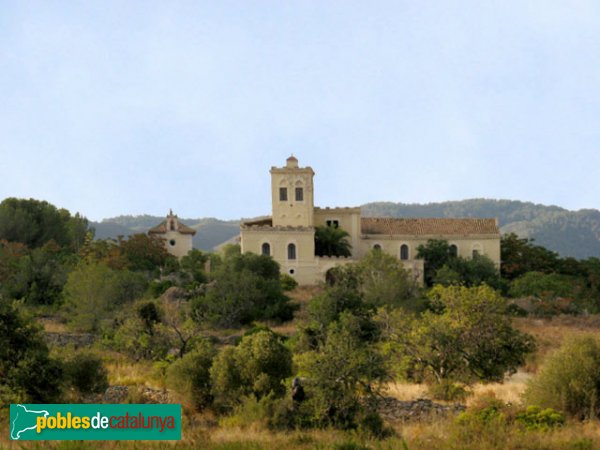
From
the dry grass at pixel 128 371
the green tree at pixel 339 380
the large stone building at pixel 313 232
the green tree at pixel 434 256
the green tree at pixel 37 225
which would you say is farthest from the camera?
the green tree at pixel 37 225

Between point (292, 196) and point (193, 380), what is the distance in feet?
97.0

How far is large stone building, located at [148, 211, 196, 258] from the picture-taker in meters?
46.4

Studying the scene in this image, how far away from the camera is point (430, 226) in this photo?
45656 millimetres

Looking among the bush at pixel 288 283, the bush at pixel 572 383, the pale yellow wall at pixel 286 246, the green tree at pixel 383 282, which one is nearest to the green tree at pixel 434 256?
the green tree at pixel 383 282

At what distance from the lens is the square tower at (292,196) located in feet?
145

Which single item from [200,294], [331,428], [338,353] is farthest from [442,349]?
[200,294]

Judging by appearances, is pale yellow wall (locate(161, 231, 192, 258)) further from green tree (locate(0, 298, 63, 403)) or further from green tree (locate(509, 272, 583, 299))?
green tree (locate(0, 298, 63, 403))

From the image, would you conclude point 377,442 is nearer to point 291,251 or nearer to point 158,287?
point 158,287

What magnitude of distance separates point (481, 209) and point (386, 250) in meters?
117

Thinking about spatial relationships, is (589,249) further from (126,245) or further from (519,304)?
(126,245)

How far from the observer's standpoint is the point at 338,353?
14.9 meters

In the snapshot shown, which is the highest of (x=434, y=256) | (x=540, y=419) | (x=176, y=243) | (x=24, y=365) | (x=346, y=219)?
(x=346, y=219)

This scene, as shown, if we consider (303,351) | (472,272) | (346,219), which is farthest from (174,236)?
(303,351)

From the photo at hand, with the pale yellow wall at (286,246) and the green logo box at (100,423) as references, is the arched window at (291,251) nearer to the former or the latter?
the pale yellow wall at (286,246)
